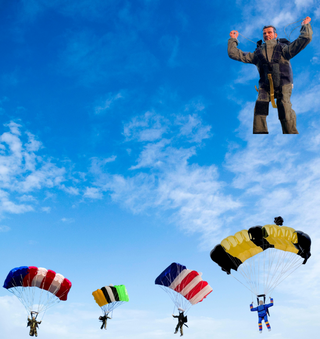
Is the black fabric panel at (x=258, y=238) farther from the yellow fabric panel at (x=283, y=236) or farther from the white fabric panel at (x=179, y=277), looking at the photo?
the white fabric panel at (x=179, y=277)

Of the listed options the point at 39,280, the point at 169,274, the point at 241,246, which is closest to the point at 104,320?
the point at 39,280

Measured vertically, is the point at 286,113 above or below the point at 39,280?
above

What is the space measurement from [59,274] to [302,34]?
19.5m

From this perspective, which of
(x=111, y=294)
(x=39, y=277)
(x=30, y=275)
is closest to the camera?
(x=30, y=275)

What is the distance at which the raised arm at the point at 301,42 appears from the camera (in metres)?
11.2

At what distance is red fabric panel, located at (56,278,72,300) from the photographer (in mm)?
22719

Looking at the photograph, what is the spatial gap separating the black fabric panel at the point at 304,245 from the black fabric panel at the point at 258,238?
119cm

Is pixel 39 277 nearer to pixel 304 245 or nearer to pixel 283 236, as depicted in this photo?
pixel 283 236

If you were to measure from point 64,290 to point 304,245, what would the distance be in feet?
50.6

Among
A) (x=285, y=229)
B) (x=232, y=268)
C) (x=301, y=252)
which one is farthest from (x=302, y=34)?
(x=232, y=268)

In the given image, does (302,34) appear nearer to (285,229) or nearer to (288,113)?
(288,113)

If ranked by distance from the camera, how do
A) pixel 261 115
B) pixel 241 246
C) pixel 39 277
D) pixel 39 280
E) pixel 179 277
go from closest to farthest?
pixel 261 115, pixel 241 246, pixel 179 277, pixel 39 277, pixel 39 280

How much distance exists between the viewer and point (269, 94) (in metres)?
11.8

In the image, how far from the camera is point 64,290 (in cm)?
2283
